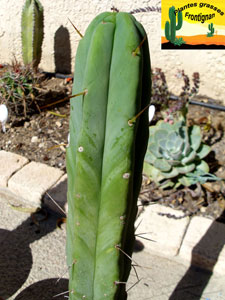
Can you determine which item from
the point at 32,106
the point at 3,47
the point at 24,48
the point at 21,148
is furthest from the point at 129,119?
the point at 3,47

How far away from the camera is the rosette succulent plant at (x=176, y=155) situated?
2373 mm

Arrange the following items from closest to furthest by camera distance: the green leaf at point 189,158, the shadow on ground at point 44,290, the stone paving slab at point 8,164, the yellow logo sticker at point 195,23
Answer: the shadow on ground at point 44,290 < the green leaf at point 189,158 < the stone paving slab at point 8,164 < the yellow logo sticker at point 195,23

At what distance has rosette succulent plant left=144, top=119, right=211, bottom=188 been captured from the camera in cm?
237

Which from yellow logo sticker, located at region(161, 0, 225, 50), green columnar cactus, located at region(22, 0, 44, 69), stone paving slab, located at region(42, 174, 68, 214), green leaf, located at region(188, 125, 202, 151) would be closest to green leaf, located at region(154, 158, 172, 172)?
green leaf, located at region(188, 125, 202, 151)

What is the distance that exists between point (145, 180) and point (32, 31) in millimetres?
1876

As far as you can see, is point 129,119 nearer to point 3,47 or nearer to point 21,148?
point 21,148

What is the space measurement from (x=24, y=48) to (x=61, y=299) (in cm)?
250

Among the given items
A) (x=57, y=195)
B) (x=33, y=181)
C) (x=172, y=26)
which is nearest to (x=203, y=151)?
(x=57, y=195)

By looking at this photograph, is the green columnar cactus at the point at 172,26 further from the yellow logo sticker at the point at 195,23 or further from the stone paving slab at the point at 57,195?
the stone paving slab at the point at 57,195

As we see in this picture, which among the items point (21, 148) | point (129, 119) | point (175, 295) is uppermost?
point (129, 119)

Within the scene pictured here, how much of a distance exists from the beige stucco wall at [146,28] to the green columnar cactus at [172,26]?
87mm

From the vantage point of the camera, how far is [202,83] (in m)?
3.46

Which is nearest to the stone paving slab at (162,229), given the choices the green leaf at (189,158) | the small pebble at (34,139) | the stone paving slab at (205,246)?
the stone paving slab at (205,246)

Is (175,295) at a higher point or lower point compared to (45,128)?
lower
